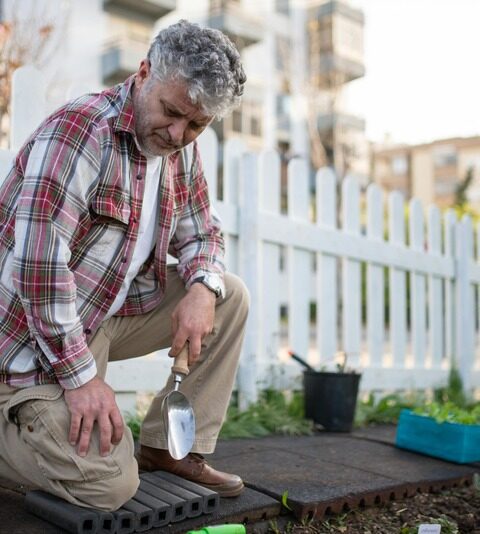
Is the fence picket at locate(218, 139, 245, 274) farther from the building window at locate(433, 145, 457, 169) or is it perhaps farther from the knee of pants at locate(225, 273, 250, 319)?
the building window at locate(433, 145, 457, 169)

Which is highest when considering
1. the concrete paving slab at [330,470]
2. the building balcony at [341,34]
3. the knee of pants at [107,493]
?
the building balcony at [341,34]

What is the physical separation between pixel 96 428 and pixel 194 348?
1.28 feet

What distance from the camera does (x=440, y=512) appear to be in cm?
221

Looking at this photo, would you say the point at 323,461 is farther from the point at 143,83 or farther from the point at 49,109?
the point at 49,109

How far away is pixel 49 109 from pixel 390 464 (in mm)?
2134

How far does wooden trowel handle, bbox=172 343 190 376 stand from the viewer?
1.90m

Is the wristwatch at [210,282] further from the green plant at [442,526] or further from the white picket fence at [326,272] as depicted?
the white picket fence at [326,272]

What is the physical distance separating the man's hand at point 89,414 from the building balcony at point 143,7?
19177 mm

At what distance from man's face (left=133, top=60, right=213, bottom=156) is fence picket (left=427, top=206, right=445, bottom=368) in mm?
3305

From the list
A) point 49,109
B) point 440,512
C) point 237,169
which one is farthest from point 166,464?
point 237,169

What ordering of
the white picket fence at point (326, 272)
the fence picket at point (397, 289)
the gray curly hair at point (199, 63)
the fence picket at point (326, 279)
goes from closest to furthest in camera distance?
1. the gray curly hair at point (199, 63)
2. the white picket fence at point (326, 272)
3. the fence picket at point (326, 279)
4. the fence picket at point (397, 289)

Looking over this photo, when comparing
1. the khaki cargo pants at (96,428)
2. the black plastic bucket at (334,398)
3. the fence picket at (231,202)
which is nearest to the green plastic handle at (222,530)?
the khaki cargo pants at (96,428)

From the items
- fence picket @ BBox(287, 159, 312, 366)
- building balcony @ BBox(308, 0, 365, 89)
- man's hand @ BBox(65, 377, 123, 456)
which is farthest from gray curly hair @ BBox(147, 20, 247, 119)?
building balcony @ BBox(308, 0, 365, 89)

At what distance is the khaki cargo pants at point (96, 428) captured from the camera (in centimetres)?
165
